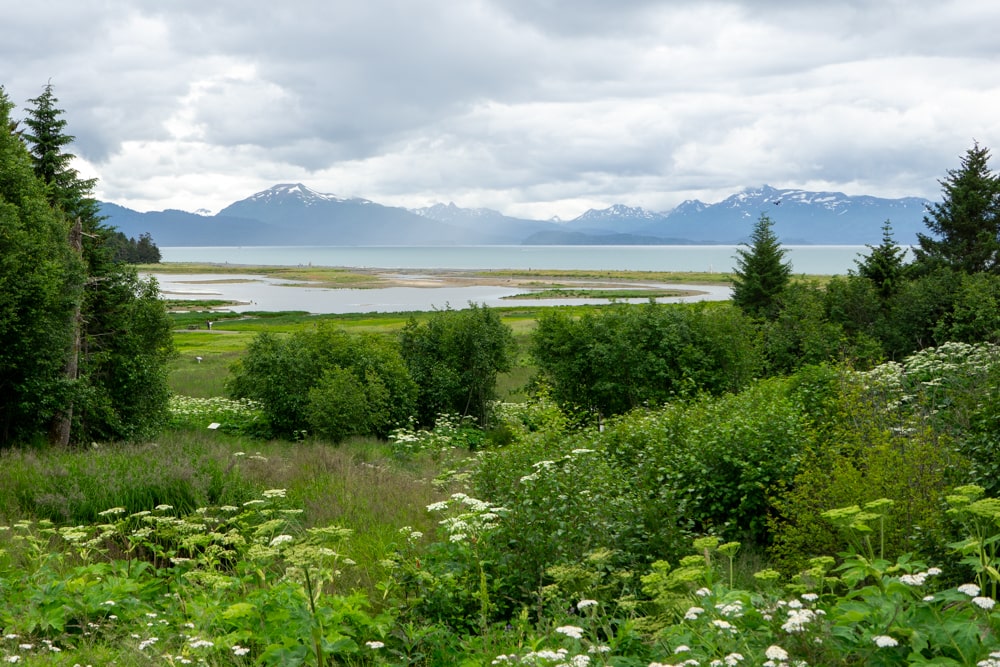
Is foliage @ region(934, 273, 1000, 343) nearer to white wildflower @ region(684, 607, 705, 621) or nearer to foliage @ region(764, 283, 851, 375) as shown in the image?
foliage @ region(764, 283, 851, 375)

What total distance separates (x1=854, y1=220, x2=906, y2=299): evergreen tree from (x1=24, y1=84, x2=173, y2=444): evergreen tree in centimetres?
3031

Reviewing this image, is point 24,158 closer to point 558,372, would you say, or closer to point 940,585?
point 558,372

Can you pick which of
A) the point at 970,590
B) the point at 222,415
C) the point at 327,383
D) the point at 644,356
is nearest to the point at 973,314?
the point at 644,356

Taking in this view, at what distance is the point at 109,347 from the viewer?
2267 cm

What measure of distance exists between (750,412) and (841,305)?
22554 millimetres

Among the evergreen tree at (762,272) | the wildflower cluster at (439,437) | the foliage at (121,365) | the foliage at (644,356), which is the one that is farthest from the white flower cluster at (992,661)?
the evergreen tree at (762,272)

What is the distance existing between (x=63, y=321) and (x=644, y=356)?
16593 millimetres

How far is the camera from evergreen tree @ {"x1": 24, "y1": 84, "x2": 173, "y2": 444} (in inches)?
792

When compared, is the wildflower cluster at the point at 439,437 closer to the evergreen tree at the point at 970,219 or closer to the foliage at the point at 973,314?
the foliage at the point at 973,314

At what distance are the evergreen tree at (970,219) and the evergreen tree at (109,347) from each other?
117 feet

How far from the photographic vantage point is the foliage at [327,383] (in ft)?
73.5

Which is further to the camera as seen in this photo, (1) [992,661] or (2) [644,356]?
(2) [644,356]

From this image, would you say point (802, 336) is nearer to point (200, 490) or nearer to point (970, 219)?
point (970, 219)

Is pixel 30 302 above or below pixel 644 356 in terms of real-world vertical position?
above
